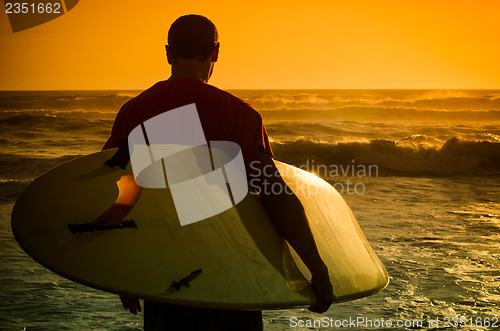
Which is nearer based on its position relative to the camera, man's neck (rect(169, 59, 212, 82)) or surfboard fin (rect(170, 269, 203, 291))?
surfboard fin (rect(170, 269, 203, 291))

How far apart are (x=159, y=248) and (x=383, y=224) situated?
5.04m

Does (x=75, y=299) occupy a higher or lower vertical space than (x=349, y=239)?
lower

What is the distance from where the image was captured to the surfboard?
145 centimetres

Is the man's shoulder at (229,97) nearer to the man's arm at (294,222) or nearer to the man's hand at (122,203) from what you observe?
the man's arm at (294,222)

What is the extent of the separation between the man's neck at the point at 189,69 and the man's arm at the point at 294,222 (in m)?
0.32

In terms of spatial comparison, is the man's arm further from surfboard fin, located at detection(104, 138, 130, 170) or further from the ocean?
the ocean

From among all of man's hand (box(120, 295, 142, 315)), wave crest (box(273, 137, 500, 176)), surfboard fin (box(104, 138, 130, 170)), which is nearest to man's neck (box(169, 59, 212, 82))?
surfboard fin (box(104, 138, 130, 170))

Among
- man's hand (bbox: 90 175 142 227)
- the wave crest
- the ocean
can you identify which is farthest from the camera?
the wave crest

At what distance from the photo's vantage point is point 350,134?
68.5ft

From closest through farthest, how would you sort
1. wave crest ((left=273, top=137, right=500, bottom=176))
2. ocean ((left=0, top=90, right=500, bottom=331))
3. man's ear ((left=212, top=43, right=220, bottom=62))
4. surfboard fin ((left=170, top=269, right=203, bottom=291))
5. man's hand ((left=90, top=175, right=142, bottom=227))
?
surfboard fin ((left=170, top=269, right=203, bottom=291)), man's hand ((left=90, top=175, right=142, bottom=227)), man's ear ((left=212, top=43, right=220, bottom=62)), ocean ((left=0, top=90, right=500, bottom=331)), wave crest ((left=273, top=137, right=500, bottom=176))

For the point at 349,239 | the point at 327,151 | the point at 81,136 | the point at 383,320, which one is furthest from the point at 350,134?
the point at 349,239

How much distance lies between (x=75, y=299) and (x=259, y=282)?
2.67 meters

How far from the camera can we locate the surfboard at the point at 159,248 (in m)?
1.45

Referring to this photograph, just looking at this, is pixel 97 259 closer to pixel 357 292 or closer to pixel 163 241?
pixel 163 241
